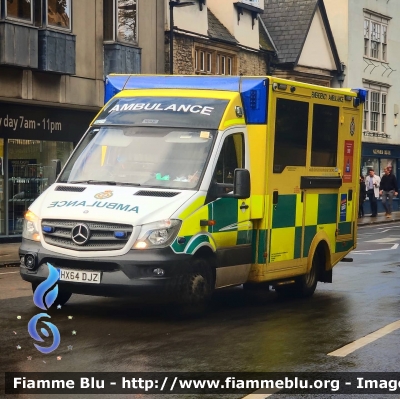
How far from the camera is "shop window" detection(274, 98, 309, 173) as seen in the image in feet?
37.6

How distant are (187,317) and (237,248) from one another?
107 cm

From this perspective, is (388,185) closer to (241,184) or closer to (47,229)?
(241,184)

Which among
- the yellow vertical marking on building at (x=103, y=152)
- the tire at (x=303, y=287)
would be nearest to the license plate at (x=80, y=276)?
the yellow vertical marking on building at (x=103, y=152)

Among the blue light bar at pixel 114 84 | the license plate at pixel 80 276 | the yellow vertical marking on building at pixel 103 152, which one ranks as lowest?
the license plate at pixel 80 276

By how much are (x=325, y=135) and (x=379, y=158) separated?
3306 centimetres

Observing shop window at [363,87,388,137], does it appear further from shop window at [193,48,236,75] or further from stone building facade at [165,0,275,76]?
shop window at [193,48,236,75]

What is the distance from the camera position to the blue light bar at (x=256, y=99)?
36.3 feet

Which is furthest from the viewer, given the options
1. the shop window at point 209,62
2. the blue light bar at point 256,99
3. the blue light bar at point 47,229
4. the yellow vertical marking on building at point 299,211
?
the shop window at point 209,62

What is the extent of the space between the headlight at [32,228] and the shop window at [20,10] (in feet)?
43.0

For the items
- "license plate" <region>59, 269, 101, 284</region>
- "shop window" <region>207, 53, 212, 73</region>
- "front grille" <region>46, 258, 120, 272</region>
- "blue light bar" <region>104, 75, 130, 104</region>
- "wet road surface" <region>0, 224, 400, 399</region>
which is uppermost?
"shop window" <region>207, 53, 212, 73</region>

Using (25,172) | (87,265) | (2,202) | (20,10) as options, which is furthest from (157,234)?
(25,172)

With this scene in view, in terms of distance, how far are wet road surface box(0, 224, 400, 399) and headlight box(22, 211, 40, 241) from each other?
2.74 feet

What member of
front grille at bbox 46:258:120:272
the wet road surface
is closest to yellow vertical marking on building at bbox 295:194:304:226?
the wet road surface

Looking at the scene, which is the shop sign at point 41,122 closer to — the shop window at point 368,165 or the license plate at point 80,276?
the license plate at point 80,276
